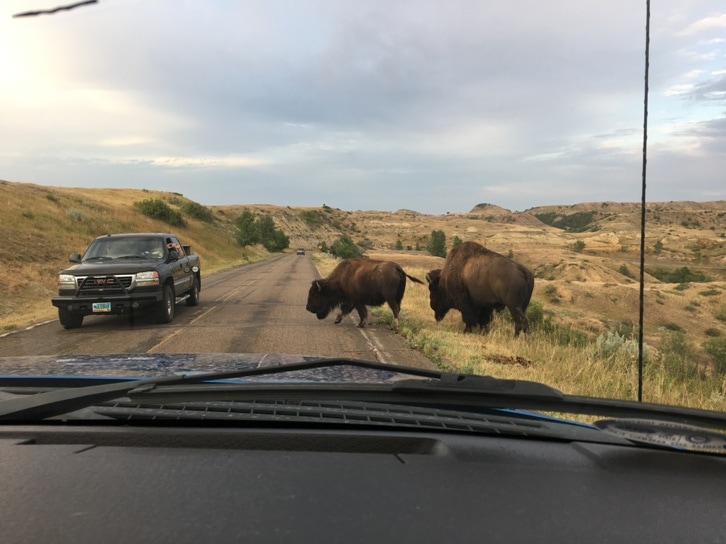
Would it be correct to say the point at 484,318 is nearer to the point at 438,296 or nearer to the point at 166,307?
the point at 438,296

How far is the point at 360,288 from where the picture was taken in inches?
525

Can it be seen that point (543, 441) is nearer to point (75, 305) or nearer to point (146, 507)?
point (146, 507)

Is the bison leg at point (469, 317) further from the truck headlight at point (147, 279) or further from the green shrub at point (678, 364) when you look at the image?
the truck headlight at point (147, 279)

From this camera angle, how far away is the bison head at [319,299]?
45.0ft

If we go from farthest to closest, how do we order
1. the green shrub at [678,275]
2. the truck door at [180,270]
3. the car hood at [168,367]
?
the green shrub at [678,275] < the truck door at [180,270] < the car hood at [168,367]

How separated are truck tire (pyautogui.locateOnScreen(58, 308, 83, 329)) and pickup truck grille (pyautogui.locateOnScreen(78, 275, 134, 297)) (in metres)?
0.68

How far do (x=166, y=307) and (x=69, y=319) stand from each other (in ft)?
6.59

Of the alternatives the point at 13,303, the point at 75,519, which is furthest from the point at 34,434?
the point at 13,303

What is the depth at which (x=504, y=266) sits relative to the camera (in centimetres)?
1202

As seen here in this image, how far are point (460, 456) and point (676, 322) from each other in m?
35.6

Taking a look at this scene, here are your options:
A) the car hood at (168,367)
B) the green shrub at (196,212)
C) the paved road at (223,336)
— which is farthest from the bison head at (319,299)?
the green shrub at (196,212)

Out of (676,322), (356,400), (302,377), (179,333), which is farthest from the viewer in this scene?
(676,322)

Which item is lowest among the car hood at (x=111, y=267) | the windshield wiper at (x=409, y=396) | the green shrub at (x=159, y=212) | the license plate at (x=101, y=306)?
the license plate at (x=101, y=306)

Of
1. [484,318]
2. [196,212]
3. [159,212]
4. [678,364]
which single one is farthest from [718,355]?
[196,212]
